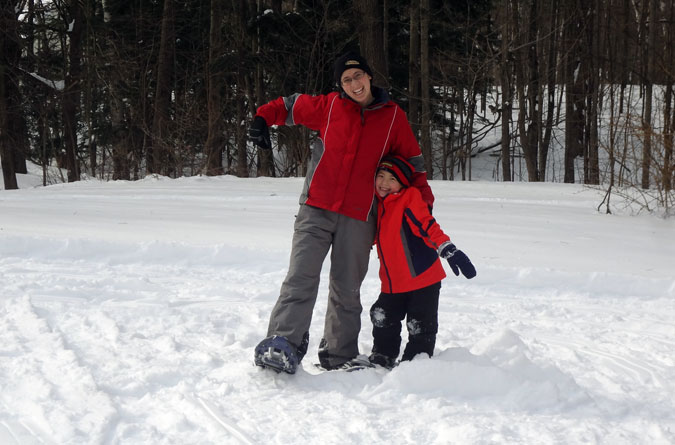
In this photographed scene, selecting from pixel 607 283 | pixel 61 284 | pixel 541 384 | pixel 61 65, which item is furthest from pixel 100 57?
pixel 541 384

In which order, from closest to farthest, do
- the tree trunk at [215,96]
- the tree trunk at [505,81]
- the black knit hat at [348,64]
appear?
1. the black knit hat at [348,64]
2. the tree trunk at [215,96]
3. the tree trunk at [505,81]

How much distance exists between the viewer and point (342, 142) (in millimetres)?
3307

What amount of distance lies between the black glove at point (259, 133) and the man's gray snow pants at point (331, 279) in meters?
0.39

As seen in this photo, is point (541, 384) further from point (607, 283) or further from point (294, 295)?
point (607, 283)

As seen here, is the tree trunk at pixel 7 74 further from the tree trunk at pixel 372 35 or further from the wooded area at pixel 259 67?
Answer: the tree trunk at pixel 372 35

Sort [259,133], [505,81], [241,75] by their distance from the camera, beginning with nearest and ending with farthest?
[259,133]
[241,75]
[505,81]

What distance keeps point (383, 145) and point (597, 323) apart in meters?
1.95

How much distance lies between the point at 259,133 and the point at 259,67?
1428cm

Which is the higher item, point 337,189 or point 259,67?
point 259,67

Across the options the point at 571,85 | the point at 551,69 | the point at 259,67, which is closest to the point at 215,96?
the point at 259,67

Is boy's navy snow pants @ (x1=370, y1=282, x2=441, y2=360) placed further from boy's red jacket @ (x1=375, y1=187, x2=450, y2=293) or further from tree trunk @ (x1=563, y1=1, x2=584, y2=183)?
tree trunk @ (x1=563, y1=1, x2=584, y2=183)

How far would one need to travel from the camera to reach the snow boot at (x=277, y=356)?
10.2ft

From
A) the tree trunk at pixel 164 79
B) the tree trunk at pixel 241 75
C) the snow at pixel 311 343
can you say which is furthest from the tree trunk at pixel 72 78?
the snow at pixel 311 343

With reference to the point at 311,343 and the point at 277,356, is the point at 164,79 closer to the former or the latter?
the point at 311,343
